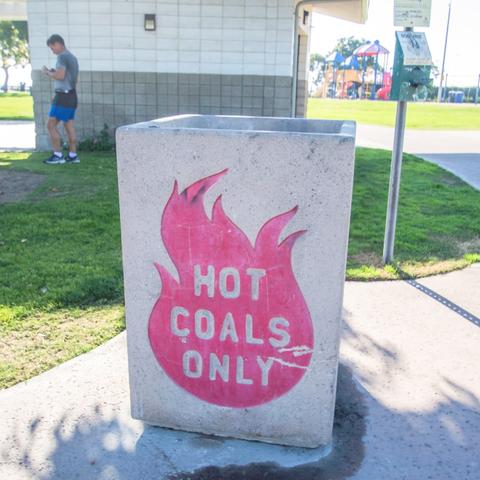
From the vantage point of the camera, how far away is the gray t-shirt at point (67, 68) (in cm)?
904

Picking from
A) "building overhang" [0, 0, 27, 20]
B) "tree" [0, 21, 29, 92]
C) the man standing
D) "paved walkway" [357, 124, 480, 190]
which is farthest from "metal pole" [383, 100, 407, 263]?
"tree" [0, 21, 29, 92]

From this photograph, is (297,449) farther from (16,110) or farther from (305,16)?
(16,110)

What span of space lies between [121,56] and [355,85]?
202ft

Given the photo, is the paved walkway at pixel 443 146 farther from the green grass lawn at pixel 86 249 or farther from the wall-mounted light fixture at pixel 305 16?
the wall-mounted light fixture at pixel 305 16

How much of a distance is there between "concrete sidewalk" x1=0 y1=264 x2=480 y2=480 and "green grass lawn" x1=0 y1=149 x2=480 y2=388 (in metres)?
0.34

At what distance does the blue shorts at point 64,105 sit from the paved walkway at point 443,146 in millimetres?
6374

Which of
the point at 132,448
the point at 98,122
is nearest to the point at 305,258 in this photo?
the point at 132,448

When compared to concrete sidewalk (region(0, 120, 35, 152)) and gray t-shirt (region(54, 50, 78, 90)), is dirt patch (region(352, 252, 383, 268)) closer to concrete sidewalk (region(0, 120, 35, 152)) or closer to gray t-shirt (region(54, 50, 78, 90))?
gray t-shirt (region(54, 50, 78, 90))

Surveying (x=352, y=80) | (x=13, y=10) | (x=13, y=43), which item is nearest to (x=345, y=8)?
Answer: (x=13, y=10)

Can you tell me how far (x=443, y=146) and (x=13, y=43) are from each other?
46.4 metres

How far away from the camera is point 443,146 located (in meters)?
14.2

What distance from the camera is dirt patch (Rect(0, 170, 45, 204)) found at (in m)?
7.19

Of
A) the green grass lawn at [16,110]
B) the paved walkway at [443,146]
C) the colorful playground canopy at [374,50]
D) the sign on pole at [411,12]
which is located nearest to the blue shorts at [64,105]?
the sign on pole at [411,12]

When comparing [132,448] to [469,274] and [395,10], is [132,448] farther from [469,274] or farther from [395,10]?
[395,10]
